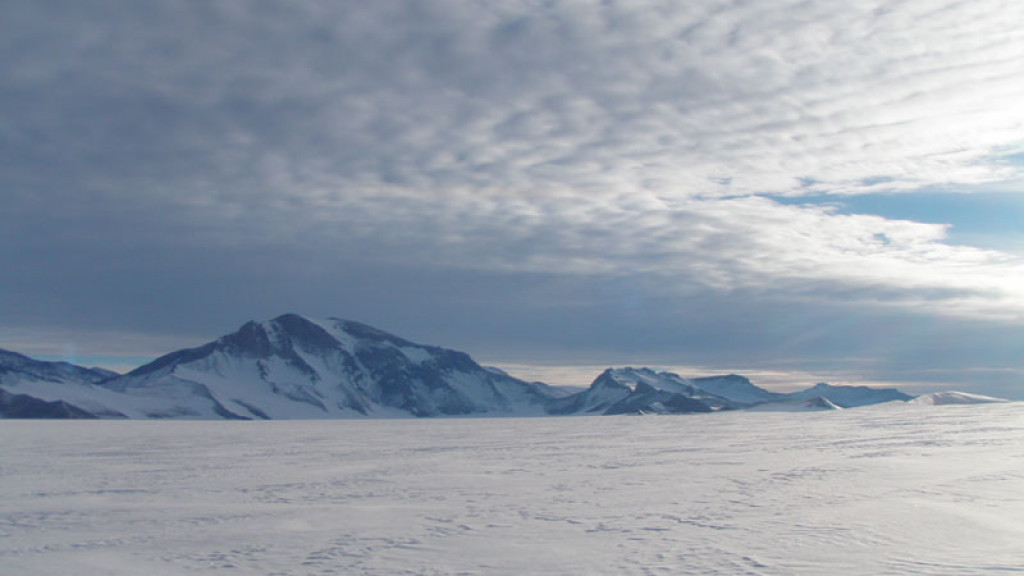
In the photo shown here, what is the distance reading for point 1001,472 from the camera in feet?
87.6

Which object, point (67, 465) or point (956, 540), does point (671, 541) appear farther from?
point (67, 465)

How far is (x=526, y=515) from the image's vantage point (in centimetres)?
1936

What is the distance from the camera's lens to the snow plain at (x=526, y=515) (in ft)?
46.8

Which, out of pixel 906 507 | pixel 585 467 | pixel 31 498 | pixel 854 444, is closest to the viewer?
pixel 906 507

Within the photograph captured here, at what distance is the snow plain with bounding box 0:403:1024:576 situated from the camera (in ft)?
46.8

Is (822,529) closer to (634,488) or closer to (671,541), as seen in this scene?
(671,541)

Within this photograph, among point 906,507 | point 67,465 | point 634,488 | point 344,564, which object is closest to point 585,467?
point 634,488

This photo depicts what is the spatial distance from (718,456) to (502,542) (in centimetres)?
2139

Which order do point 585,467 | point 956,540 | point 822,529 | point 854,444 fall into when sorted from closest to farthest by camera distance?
point 956,540, point 822,529, point 585,467, point 854,444

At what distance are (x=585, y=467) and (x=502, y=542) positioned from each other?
51.1ft

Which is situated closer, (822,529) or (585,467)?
(822,529)

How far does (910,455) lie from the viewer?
112 ft

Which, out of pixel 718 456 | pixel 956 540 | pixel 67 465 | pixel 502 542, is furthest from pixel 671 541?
pixel 67 465

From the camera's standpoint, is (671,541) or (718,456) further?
(718,456)
